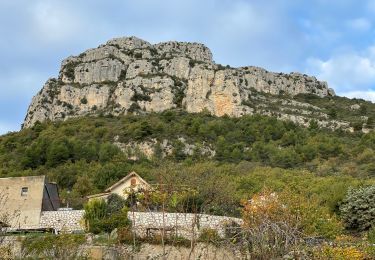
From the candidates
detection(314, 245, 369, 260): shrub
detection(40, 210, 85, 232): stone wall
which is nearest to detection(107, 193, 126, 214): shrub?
detection(40, 210, 85, 232): stone wall

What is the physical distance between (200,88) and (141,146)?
22.6 meters

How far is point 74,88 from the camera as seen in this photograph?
8538cm

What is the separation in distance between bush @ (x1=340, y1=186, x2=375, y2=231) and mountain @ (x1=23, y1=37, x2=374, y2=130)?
1782 inches

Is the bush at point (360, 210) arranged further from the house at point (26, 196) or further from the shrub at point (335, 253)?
the shrub at point (335, 253)

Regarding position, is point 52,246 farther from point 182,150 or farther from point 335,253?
point 182,150

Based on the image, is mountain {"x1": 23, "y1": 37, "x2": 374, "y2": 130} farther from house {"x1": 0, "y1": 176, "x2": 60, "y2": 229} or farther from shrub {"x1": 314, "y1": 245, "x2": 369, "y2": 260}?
shrub {"x1": 314, "y1": 245, "x2": 369, "y2": 260}

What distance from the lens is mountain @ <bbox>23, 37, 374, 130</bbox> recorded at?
3120 inches

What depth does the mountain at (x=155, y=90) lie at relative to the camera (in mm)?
79250

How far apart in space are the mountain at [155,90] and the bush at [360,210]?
4526 cm

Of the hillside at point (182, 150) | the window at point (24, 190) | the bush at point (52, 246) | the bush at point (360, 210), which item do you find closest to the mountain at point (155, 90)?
the hillside at point (182, 150)

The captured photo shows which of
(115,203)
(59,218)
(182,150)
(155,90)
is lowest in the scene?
(59,218)

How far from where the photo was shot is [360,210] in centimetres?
2886

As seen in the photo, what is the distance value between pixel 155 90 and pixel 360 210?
183 feet

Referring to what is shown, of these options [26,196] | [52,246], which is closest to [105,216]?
[26,196]
